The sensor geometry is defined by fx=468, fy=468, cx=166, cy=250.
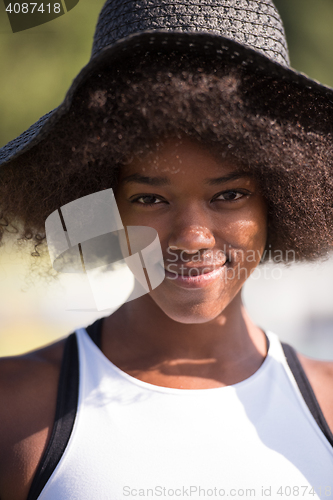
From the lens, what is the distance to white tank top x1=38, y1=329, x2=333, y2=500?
4.54 ft

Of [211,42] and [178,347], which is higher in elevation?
[211,42]

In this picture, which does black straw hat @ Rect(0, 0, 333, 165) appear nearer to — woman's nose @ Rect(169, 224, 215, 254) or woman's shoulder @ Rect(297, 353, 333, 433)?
woman's nose @ Rect(169, 224, 215, 254)

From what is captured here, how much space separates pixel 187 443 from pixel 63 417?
40 centimetres

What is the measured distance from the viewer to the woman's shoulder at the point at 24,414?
1408 mm

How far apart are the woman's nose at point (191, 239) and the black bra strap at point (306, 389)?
0.62 meters

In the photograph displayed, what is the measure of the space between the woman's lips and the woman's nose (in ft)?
0.28

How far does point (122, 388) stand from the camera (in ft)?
5.15

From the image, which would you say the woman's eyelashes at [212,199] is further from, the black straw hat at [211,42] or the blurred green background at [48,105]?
the blurred green background at [48,105]

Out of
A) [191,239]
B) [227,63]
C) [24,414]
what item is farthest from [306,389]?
[227,63]

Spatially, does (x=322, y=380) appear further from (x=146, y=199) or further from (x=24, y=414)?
(x=24, y=414)

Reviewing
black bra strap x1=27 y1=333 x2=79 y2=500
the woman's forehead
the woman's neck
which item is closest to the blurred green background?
the woman's neck

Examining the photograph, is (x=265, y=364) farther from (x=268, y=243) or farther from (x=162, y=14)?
(x=162, y=14)

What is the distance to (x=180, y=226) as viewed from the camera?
141 cm

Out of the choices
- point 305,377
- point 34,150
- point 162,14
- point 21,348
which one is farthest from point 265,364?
point 21,348
